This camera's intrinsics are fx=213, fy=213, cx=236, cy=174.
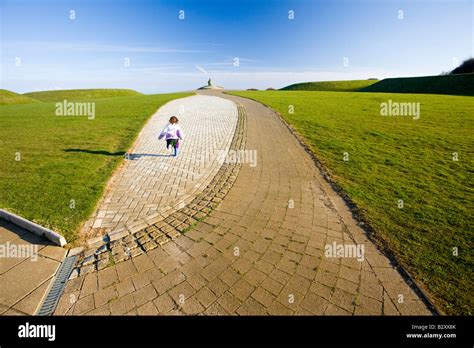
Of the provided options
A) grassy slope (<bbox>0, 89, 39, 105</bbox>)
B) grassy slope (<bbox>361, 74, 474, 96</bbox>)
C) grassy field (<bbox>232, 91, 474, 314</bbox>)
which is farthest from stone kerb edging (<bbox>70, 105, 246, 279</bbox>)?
grassy slope (<bbox>361, 74, 474, 96</bbox>)

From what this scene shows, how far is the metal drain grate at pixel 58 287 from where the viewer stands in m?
2.81

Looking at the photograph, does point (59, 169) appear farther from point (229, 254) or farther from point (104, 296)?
point (229, 254)

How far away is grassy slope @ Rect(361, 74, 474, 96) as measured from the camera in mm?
42916

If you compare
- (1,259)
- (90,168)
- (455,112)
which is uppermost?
(455,112)

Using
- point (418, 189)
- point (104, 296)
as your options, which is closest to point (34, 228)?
point (104, 296)

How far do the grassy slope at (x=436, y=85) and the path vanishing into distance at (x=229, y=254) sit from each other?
Answer: 56379mm

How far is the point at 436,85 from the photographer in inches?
1934

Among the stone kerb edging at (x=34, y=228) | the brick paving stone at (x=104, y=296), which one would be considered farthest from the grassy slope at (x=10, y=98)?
the brick paving stone at (x=104, y=296)

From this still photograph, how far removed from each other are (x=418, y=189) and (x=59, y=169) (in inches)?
420
